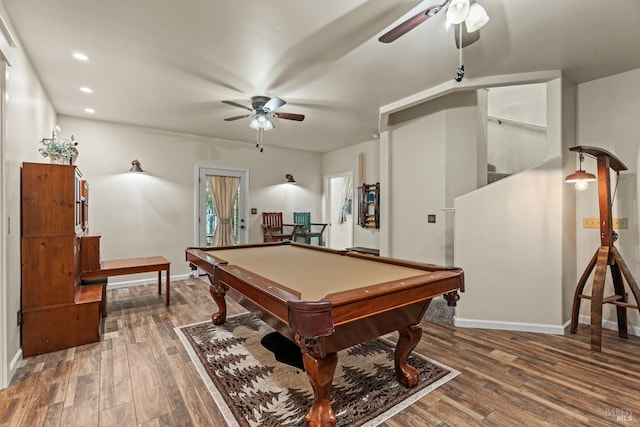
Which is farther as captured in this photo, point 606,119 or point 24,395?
point 606,119

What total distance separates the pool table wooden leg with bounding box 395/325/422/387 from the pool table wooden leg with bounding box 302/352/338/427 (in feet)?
2.30

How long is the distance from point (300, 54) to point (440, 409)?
3.04 m

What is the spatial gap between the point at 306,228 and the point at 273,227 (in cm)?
80

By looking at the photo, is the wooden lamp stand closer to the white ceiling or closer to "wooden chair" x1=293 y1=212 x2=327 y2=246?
the white ceiling

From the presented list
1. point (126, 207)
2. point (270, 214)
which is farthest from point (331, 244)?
point (126, 207)

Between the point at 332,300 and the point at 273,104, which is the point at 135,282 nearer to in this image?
the point at 273,104

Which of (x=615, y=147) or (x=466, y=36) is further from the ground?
(x=466, y=36)

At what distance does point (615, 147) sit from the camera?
3.25m

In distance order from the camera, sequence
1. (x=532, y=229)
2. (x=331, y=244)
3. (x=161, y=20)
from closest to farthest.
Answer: (x=161, y=20)
(x=532, y=229)
(x=331, y=244)

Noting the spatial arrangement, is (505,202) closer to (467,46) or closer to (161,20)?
(467,46)

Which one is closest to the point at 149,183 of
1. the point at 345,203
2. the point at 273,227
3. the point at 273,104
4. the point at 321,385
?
the point at 273,227

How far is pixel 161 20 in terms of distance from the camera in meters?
2.35

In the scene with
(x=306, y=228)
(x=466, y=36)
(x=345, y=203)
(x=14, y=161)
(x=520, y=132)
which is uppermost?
(x=466, y=36)

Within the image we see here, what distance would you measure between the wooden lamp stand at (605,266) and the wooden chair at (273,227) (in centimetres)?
474
